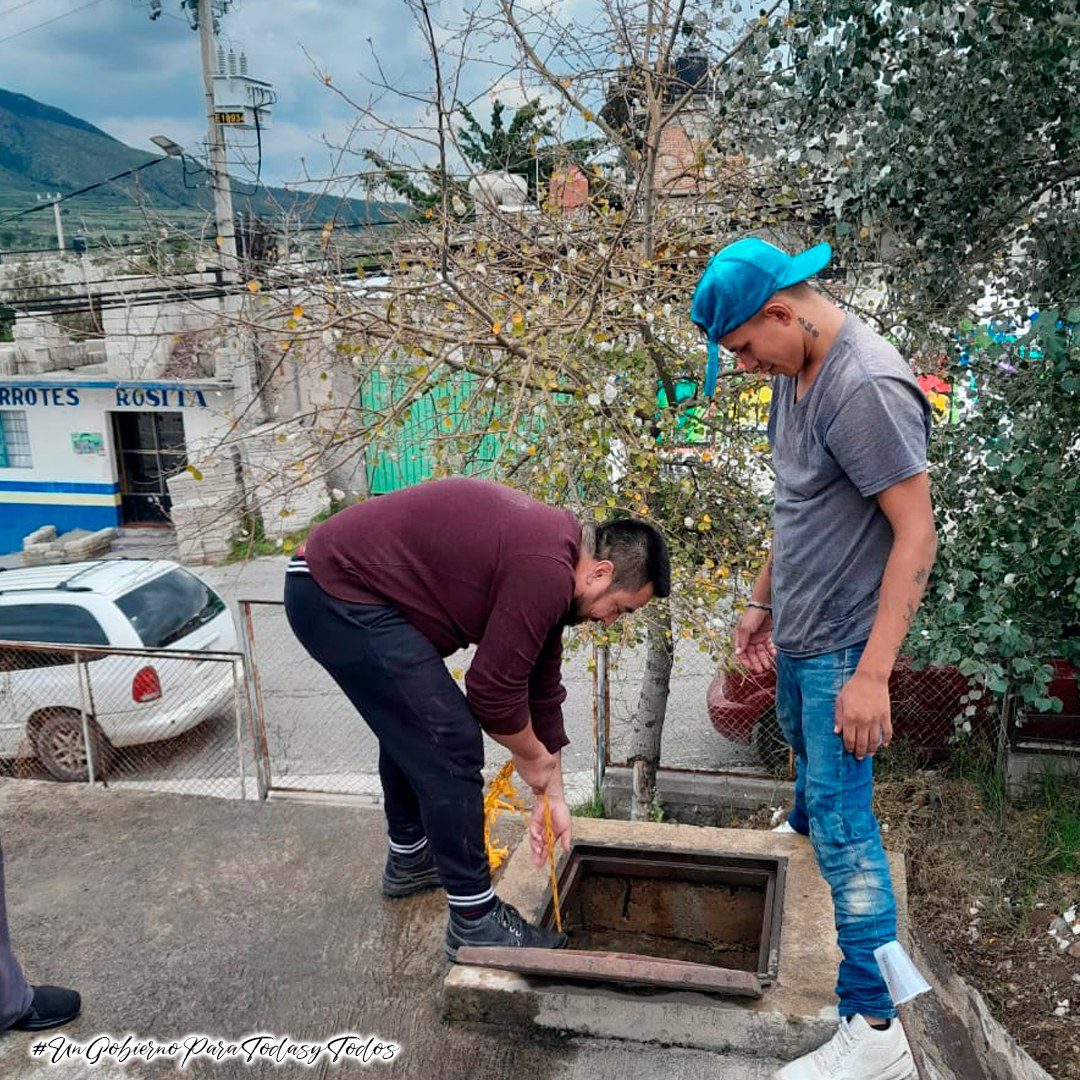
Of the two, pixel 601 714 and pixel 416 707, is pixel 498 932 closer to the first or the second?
pixel 416 707

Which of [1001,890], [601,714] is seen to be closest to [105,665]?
[601,714]

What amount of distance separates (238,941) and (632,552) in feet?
6.03

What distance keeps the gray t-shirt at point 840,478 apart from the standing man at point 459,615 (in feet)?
1.11

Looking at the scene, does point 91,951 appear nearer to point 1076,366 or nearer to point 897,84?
point 1076,366

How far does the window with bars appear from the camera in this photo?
60.6 ft

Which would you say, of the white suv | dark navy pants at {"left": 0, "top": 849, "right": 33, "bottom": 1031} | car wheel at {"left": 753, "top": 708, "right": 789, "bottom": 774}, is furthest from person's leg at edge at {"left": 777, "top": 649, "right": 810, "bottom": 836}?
the white suv

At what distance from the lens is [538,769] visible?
107 inches

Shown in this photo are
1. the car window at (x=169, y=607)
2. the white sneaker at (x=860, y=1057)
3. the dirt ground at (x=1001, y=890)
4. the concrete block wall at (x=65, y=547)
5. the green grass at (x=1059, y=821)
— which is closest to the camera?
the white sneaker at (x=860, y=1057)

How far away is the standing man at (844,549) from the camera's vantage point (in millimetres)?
2211

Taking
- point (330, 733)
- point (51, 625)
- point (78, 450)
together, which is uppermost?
point (51, 625)

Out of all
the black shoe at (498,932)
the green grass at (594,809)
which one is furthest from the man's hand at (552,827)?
the green grass at (594,809)

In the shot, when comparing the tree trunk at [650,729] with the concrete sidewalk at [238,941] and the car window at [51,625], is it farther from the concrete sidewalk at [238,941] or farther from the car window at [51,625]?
the car window at [51,625]

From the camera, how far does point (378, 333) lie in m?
4.36

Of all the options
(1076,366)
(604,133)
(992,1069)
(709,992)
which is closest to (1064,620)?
(1076,366)
